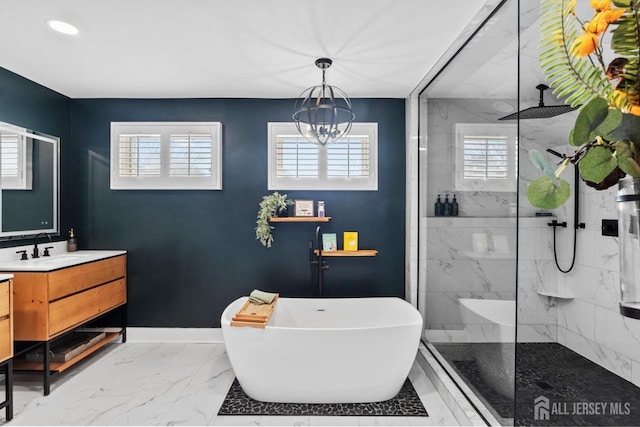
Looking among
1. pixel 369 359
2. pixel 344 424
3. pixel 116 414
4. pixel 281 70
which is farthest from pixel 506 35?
pixel 116 414

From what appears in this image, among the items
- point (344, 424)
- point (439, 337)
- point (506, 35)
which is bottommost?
point (344, 424)

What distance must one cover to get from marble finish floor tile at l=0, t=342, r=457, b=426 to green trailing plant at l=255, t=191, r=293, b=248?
121 centimetres

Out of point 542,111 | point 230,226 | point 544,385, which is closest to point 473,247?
point 544,385

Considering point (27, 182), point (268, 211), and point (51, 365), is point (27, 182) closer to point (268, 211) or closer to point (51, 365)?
point (51, 365)

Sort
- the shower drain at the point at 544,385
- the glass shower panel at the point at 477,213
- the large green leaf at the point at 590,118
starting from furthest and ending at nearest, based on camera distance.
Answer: the shower drain at the point at 544,385 → the glass shower panel at the point at 477,213 → the large green leaf at the point at 590,118

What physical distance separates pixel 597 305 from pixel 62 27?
4.55 meters

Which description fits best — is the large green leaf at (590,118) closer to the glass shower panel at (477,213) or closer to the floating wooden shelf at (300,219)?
the glass shower panel at (477,213)

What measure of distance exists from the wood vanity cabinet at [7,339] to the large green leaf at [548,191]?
3.08m

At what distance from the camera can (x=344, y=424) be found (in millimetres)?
2484

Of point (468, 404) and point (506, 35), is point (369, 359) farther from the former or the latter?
point (506, 35)

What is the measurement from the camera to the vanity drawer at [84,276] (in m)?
2.92

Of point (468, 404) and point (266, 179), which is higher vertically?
point (266, 179)

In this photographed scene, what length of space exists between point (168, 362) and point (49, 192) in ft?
6.62

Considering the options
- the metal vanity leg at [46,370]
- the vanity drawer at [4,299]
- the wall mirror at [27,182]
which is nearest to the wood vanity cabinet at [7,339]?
the vanity drawer at [4,299]
